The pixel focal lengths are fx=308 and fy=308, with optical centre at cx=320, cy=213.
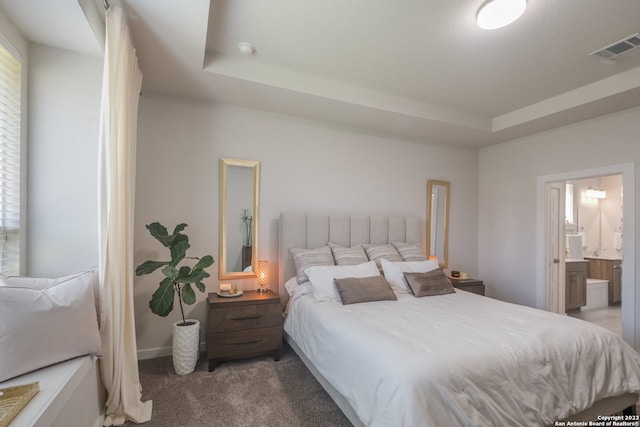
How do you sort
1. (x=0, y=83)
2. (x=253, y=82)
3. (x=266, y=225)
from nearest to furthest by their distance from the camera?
1. (x=0, y=83)
2. (x=253, y=82)
3. (x=266, y=225)

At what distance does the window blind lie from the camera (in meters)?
1.87

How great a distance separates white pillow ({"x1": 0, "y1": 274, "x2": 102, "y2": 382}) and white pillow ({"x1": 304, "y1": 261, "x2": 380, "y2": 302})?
1.66 meters

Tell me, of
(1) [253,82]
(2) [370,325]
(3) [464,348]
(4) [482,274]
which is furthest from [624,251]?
(1) [253,82]

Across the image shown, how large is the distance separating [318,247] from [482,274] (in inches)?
113

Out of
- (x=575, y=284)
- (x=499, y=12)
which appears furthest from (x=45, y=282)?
(x=575, y=284)

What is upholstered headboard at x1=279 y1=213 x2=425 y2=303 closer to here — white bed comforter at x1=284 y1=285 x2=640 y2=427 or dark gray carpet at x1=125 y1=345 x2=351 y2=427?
dark gray carpet at x1=125 y1=345 x2=351 y2=427

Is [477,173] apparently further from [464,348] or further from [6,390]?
[6,390]

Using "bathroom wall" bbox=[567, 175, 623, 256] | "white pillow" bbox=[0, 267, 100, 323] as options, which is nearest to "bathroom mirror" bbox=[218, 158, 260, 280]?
"white pillow" bbox=[0, 267, 100, 323]

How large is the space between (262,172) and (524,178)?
353 cm

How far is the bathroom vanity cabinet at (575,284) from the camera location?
4.87m

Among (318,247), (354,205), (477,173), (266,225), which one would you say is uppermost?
(477,173)

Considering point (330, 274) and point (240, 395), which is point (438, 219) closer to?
point (330, 274)

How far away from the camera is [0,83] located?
1.84 metres

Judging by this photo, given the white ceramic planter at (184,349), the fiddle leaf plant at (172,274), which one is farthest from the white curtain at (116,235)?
the white ceramic planter at (184,349)
